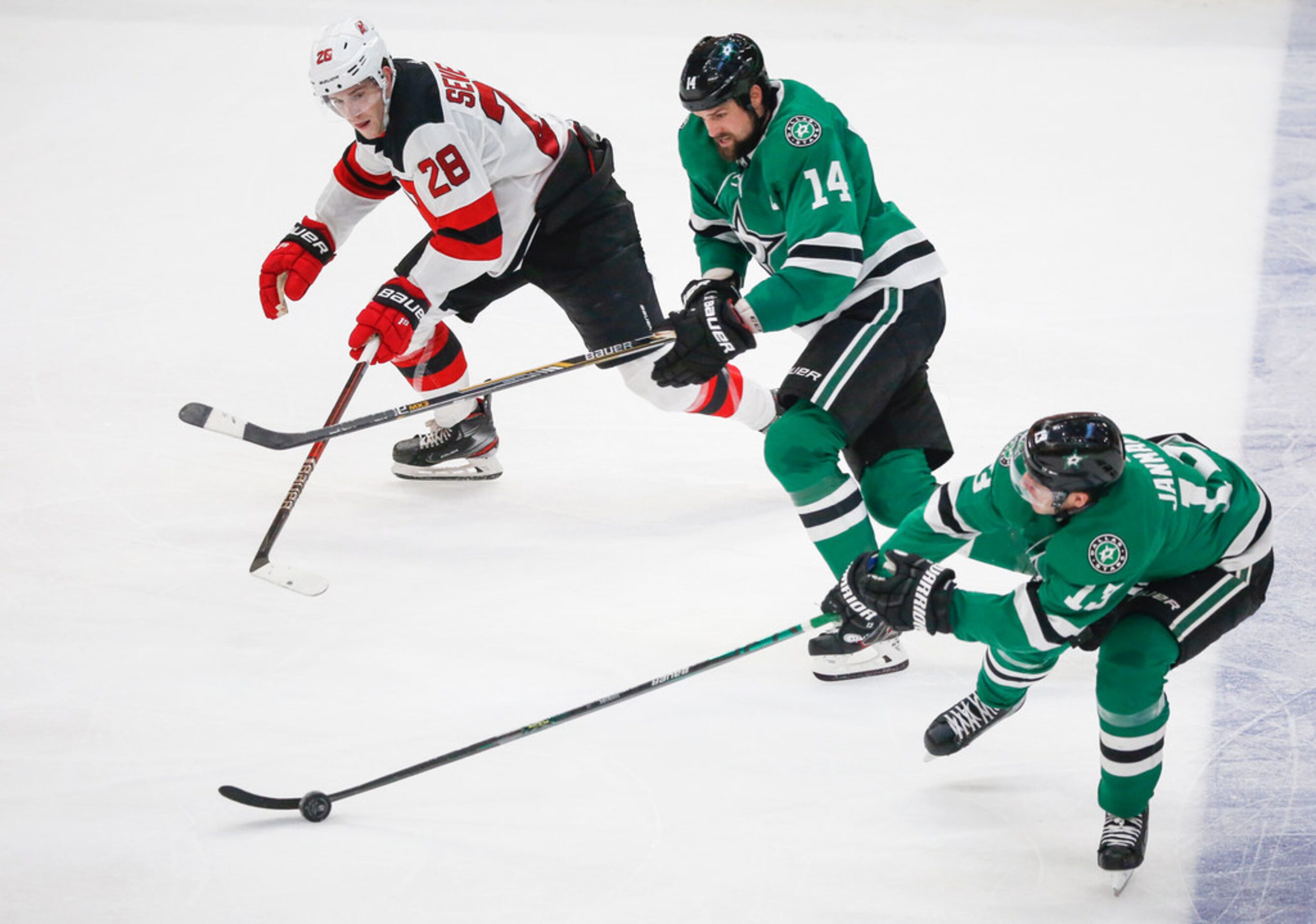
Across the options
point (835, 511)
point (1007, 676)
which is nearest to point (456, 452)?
point (835, 511)

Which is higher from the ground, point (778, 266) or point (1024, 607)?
point (778, 266)

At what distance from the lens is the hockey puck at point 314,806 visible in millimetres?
2553

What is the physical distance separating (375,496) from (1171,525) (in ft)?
6.94

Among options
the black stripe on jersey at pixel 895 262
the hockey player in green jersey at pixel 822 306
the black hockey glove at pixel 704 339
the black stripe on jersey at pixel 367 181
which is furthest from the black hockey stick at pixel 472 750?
the black stripe on jersey at pixel 367 181

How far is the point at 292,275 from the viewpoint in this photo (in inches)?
140

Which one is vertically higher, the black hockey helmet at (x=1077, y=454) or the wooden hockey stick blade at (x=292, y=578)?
the black hockey helmet at (x=1077, y=454)

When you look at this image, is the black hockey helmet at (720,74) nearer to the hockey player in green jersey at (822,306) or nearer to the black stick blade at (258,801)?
the hockey player in green jersey at (822,306)

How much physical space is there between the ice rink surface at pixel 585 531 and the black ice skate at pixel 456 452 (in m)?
0.04

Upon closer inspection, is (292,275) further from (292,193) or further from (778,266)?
(292,193)

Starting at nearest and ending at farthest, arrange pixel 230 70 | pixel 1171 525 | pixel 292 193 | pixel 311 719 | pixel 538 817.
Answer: pixel 1171 525, pixel 538 817, pixel 311 719, pixel 292 193, pixel 230 70

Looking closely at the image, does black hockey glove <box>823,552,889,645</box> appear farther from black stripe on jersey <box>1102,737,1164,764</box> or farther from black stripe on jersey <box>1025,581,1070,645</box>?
black stripe on jersey <box>1102,737,1164,764</box>

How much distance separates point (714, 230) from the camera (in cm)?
315

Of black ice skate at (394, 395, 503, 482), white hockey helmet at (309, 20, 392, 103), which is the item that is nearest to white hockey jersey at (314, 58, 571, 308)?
white hockey helmet at (309, 20, 392, 103)

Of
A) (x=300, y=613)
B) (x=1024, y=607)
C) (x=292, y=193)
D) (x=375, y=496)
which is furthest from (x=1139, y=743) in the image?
(x=292, y=193)
